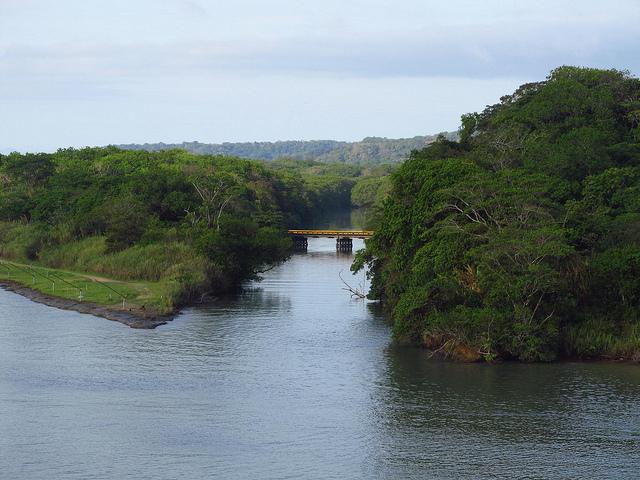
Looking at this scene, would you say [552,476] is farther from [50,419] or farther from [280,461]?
[50,419]

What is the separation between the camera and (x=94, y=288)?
257 ft

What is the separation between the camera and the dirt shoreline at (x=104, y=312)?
66.3m

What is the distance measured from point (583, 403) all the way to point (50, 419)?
25.5 metres

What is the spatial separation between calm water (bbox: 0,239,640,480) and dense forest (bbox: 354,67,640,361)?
197 centimetres

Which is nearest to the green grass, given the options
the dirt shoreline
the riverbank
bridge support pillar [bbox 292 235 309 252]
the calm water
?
the riverbank

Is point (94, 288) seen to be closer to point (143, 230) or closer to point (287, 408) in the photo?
point (143, 230)

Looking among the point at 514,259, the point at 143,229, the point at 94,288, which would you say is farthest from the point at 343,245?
the point at 514,259

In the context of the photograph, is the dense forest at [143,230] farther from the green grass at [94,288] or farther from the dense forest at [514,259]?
the dense forest at [514,259]

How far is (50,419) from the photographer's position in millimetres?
43281

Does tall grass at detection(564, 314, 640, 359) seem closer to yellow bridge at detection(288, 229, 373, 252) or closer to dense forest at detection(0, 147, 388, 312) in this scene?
dense forest at detection(0, 147, 388, 312)

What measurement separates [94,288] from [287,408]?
36781mm

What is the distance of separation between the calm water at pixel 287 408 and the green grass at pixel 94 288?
604 centimetres

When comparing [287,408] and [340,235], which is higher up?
[340,235]

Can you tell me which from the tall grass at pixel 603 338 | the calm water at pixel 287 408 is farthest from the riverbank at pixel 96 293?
the tall grass at pixel 603 338
